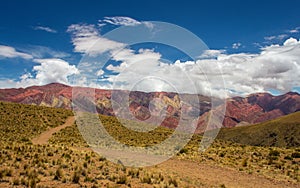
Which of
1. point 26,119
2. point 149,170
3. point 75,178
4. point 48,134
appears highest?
point 26,119

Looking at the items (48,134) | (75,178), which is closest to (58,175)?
(75,178)

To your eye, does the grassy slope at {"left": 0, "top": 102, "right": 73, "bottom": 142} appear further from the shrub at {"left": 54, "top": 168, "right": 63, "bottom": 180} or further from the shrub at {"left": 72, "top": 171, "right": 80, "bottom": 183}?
the shrub at {"left": 72, "top": 171, "right": 80, "bottom": 183}

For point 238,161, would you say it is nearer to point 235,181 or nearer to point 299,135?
Result: point 235,181

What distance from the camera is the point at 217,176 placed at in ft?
77.4

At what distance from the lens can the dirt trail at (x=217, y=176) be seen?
21.3 metres

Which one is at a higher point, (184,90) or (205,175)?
(184,90)

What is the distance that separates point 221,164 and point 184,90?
1440 centimetres

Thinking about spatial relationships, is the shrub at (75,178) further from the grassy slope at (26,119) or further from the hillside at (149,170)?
the grassy slope at (26,119)

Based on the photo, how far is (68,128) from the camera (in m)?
56.4

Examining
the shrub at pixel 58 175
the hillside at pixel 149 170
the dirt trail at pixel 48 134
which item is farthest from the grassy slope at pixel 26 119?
the shrub at pixel 58 175

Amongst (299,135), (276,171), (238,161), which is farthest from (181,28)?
(299,135)

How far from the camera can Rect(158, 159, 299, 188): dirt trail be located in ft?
70.0

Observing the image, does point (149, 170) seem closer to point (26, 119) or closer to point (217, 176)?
point (217, 176)

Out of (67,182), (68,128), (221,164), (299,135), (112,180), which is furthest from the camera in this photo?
(299,135)
